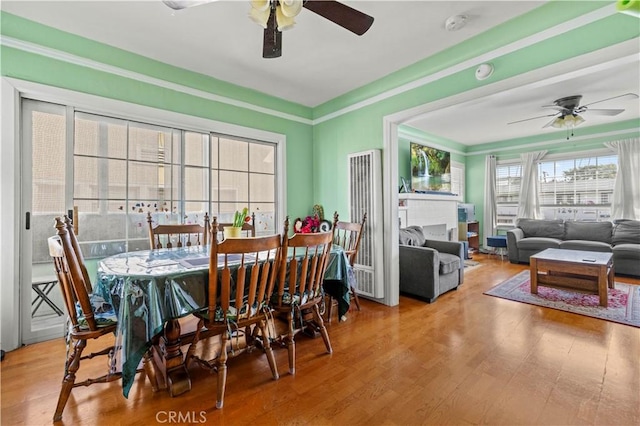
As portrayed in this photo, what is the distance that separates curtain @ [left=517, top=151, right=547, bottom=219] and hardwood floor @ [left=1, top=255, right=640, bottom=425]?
4256 millimetres

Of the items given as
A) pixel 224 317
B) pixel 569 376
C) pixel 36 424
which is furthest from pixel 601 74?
pixel 36 424

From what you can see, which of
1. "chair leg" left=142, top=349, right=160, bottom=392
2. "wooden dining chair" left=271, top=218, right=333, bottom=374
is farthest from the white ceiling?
"chair leg" left=142, top=349, right=160, bottom=392

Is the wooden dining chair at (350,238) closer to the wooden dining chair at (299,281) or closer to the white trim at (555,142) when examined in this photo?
the wooden dining chair at (299,281)

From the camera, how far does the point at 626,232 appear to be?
15.8ft

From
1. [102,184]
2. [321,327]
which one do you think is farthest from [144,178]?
[321,327]

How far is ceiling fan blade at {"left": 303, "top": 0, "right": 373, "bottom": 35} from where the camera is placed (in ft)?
5.50

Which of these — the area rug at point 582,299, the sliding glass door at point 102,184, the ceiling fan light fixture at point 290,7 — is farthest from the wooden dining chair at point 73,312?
the area rug at point 582,299

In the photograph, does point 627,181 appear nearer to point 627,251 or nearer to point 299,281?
point 627,251

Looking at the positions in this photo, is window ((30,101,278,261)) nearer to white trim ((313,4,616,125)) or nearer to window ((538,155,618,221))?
white trim ((313,4,616,125))

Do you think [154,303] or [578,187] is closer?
[154,303]

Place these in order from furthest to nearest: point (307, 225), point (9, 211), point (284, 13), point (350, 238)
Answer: point (307, 225), point (350, 238), point (9, 211), point (284, 13)

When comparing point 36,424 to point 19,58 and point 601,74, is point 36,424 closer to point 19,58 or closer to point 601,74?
point 19,58

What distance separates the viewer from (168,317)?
158cm

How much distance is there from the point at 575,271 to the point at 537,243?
83.7 inches
